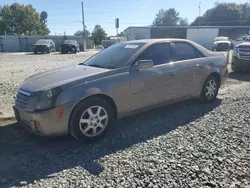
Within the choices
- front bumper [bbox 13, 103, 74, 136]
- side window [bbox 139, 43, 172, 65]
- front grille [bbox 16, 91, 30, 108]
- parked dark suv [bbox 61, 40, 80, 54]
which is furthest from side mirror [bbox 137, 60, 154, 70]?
parked dark suv [bbox 61, 40, 80, 54]

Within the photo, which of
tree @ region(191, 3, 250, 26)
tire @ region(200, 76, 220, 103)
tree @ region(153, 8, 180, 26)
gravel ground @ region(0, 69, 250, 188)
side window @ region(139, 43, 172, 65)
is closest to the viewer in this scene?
gravel ground @ region(0, 69, 250, 188)

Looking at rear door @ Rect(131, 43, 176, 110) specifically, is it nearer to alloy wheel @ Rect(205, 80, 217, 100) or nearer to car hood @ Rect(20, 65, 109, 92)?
car hood @ Rect(20, 65, 109, 92)

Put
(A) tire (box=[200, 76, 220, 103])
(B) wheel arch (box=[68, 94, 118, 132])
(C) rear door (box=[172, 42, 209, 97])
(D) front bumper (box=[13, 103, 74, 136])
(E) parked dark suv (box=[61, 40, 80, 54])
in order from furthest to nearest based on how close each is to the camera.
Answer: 1. (E) parked dark suv (box=[61, 40, 80, 54])
2. (A) tire (box=[200, 76, 220, 103])
3. (C) rear door (box=[172, 42, 209, 97])
4. (B) wheel arch (box=[68, 94, 118, 132])
5. (D) front bumper (box=[13, 103, 74, 136])

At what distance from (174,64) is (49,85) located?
8.20ft

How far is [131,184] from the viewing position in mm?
2652

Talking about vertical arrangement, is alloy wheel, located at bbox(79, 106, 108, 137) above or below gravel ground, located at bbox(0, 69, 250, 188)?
above

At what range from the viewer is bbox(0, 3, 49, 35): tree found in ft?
184

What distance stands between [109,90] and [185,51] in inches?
88.6

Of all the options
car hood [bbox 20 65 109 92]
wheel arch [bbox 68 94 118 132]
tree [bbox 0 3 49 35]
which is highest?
tree [bbox 0 3 49 35]

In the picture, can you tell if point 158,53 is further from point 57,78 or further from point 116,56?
point 57,78

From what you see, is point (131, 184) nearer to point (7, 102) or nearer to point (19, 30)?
point (7, 102)

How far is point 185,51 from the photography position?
5082mm

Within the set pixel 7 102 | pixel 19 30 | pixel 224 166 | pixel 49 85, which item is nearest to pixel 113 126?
pixel 49 85

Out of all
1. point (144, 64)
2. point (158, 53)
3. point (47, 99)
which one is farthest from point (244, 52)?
point (47, 99)
